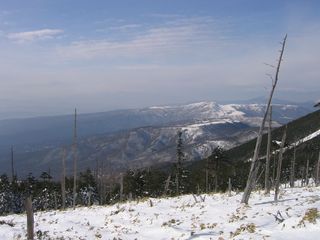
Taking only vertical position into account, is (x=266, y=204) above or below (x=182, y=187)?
above

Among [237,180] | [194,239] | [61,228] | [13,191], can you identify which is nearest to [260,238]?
[194,239]

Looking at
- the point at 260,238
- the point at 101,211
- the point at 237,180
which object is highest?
the point at 260,238

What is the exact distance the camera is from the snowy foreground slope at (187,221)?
1832 cm

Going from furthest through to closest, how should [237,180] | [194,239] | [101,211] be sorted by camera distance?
[237,180]
[101,211]
[194,239]

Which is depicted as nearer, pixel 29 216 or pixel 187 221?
pixel 29 216

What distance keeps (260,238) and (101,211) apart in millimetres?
16049

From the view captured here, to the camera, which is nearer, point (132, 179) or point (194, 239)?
point (194, 239)

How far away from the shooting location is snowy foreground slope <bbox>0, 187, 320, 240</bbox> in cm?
1832

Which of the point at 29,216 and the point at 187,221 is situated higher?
the point at 29,216

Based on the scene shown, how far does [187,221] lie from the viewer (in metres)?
24.1

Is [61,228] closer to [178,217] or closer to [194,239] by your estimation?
[178,217]

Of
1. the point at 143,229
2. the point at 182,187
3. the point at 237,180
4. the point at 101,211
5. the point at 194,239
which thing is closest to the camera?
the point at 194,239

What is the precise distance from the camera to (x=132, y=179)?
92.6 meters

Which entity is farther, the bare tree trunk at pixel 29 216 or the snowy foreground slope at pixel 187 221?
the bare tree trunk at pixel 29 216
